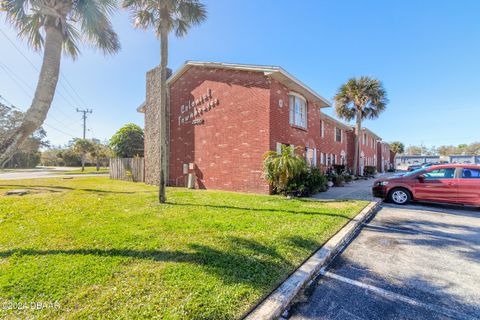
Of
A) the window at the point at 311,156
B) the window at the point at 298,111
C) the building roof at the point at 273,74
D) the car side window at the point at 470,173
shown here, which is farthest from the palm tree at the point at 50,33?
the car side window at the point at 470,173

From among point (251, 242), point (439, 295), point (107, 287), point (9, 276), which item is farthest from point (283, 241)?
point (9, 276)

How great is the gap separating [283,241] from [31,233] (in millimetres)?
5418

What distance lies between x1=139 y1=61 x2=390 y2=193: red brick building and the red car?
505cm

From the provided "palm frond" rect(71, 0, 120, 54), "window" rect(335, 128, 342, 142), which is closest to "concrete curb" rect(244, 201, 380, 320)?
"palm frond" rect(71, 0, 120, 54)

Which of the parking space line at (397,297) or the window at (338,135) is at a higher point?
the window at (338,135)

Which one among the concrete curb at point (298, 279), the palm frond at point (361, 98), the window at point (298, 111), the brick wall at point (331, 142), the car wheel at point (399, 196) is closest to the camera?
the concrete curb at point (298, 279)

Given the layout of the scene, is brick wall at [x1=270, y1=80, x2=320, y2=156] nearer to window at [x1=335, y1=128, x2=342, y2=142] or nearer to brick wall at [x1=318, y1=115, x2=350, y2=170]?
brick wall at [x1=318, y1=115, x2=350, y2=170]

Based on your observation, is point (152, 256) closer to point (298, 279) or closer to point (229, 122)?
point (298, 279)

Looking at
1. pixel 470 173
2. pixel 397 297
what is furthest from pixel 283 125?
pixel 397 297

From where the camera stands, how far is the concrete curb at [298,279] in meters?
2.36

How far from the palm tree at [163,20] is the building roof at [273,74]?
258cm

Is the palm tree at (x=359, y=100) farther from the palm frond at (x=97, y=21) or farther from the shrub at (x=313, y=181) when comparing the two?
the palm frond at (x=97, y=21)

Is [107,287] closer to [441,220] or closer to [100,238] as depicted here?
[100,238]

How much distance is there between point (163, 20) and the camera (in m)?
7.37
